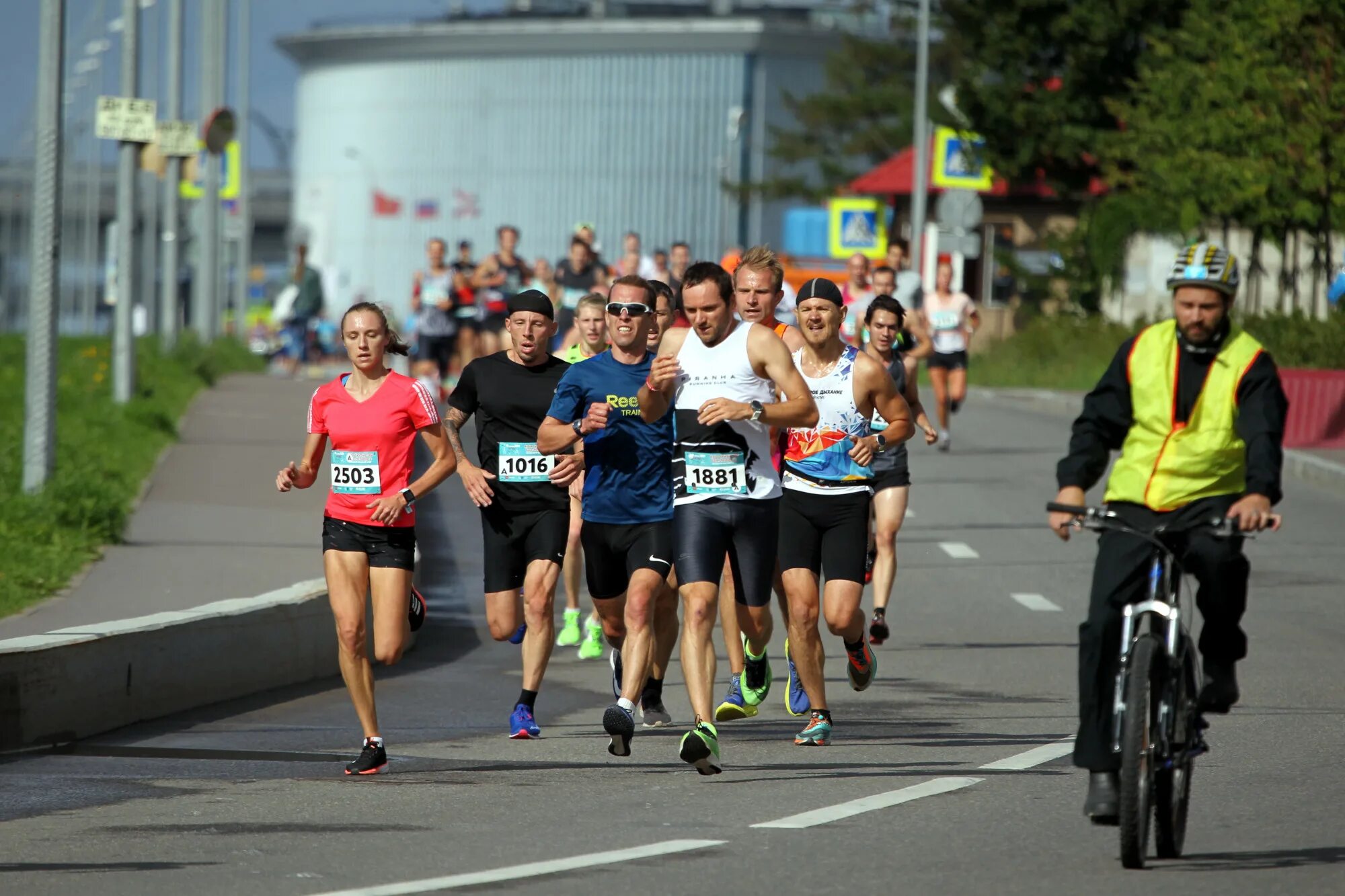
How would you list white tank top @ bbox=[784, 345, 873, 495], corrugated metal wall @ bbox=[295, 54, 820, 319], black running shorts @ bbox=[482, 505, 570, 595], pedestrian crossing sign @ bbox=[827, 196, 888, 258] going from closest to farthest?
white tank top @ bbox=[784, 345, 873, 495], black running shorts @ bbox=[482, 505, 570, 595], pedestrian crossing sign @ bbox=[827, 196, 888, 258], corrugated metal wall @ bbox=[295, 54, 820, 319]

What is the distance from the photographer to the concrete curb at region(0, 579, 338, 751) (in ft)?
31.1

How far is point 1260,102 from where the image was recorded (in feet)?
93.7

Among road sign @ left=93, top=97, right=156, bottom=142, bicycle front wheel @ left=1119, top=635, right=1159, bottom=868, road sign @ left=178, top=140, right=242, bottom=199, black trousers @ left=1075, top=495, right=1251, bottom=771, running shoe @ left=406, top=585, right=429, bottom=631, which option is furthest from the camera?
road sign @ left=178, top=140, right=242, bottom=199

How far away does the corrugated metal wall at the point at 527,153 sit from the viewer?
9631cm

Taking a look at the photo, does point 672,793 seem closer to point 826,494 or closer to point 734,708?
point 734,708

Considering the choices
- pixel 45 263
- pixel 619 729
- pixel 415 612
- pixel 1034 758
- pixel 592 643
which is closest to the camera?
pixel 619 729

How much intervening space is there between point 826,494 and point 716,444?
0.76 metres

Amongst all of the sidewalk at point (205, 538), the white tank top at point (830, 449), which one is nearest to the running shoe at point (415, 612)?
the white tank top at point (830, 449)

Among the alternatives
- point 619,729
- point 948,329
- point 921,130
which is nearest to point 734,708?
point 619,729

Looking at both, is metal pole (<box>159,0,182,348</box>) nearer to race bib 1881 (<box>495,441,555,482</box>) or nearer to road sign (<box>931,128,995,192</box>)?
road sign (<box>931,128,995,192</box>)

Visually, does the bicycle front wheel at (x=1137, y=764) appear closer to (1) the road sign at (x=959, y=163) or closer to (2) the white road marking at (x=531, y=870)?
(2) the white road marking at (x=531, y=870)

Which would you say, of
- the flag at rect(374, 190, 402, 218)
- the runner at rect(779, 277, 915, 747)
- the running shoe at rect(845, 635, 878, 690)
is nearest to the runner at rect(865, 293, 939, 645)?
the running shoe at rect(845, 635, 878, 690)

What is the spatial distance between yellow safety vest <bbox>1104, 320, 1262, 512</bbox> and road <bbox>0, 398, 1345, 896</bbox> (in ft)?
3.64

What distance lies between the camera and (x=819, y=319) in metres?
9.77
